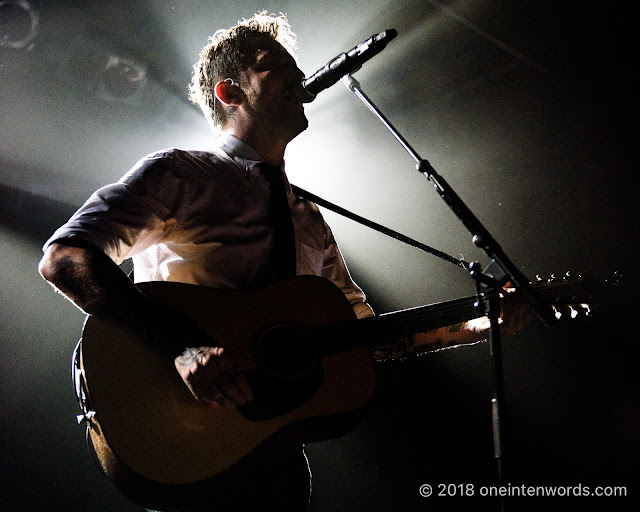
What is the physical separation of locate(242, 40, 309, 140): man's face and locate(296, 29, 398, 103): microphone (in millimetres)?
357

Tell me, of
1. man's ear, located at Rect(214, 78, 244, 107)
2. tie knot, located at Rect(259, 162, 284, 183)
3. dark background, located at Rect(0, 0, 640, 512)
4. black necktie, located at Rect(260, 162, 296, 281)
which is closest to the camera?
black necktie, located at Rect(260, 162, 296, 281)

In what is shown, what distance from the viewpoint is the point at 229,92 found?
2.68m

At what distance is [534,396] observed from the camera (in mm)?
2992

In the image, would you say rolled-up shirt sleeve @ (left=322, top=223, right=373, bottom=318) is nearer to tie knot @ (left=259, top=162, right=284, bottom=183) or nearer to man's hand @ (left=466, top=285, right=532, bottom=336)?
tie knot @ (left=259, top=162, right=284, bottom=183)

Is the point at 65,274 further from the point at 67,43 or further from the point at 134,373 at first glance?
the point at 67,43

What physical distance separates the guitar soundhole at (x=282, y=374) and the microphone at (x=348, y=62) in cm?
96

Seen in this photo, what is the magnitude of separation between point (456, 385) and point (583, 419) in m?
0.71

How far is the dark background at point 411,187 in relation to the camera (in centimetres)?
293

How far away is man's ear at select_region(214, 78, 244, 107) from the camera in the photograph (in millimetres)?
2652

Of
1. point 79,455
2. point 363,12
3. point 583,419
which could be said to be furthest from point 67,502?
point 363,12

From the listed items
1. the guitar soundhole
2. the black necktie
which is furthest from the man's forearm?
the black necktie

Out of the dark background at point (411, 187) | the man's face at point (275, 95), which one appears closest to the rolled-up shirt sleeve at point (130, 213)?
the man's face at point (275, 95)

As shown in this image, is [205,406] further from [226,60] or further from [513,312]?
[226,60]

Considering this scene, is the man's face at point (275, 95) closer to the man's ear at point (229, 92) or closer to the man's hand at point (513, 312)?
the man's ear at point (229, 92)
